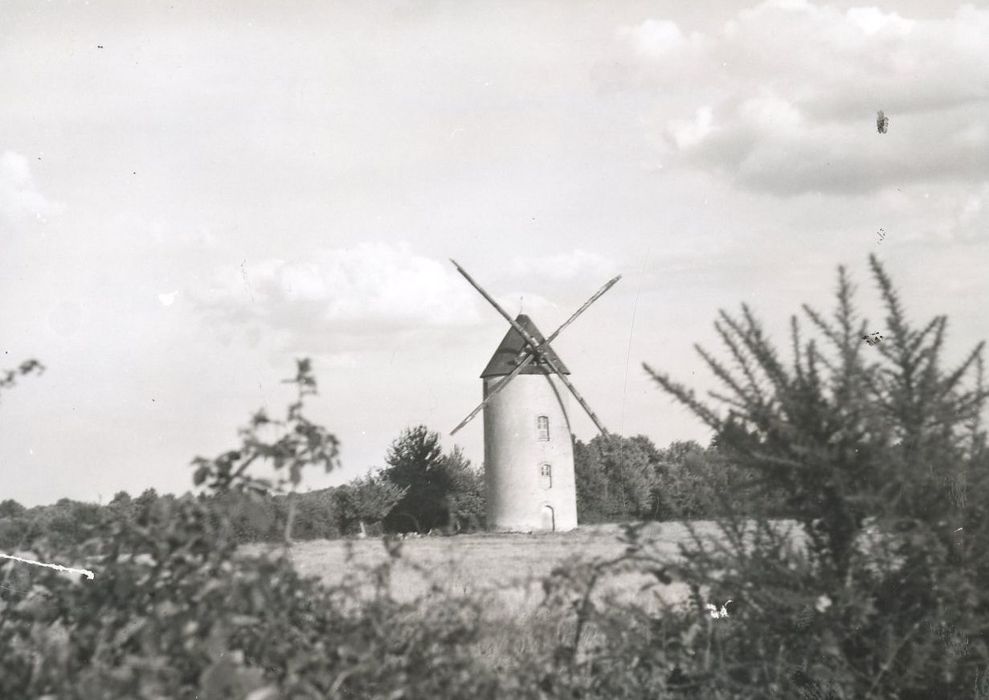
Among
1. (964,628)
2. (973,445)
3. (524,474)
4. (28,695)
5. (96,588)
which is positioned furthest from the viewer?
(524,474)

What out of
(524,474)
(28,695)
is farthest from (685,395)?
(524,474)

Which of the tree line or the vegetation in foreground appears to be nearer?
the vegetation in foreground

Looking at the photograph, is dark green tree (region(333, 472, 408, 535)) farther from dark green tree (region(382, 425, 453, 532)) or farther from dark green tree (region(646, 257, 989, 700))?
dark green tree (region(646, 257, 989, 700))

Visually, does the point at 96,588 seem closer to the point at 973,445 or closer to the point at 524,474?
the point at 973,445

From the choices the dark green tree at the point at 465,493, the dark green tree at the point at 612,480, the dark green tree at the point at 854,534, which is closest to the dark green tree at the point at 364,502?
the dark green tree at the point at 465,493

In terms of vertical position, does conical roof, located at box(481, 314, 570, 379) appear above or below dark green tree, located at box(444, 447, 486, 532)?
above

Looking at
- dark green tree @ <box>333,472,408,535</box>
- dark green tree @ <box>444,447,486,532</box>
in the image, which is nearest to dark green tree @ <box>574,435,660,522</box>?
dark green tree @ <box>444,447,486,532</box>

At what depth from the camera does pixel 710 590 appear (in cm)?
429

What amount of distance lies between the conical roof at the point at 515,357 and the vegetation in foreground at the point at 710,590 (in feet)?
115

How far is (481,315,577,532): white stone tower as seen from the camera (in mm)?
38562

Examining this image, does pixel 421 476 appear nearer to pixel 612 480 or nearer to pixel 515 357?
pixel 515 357

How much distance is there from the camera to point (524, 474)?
38625 millimetres

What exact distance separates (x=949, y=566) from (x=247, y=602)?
2.99 meters

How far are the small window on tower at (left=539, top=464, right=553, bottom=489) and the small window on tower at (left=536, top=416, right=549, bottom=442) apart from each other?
1.09m
